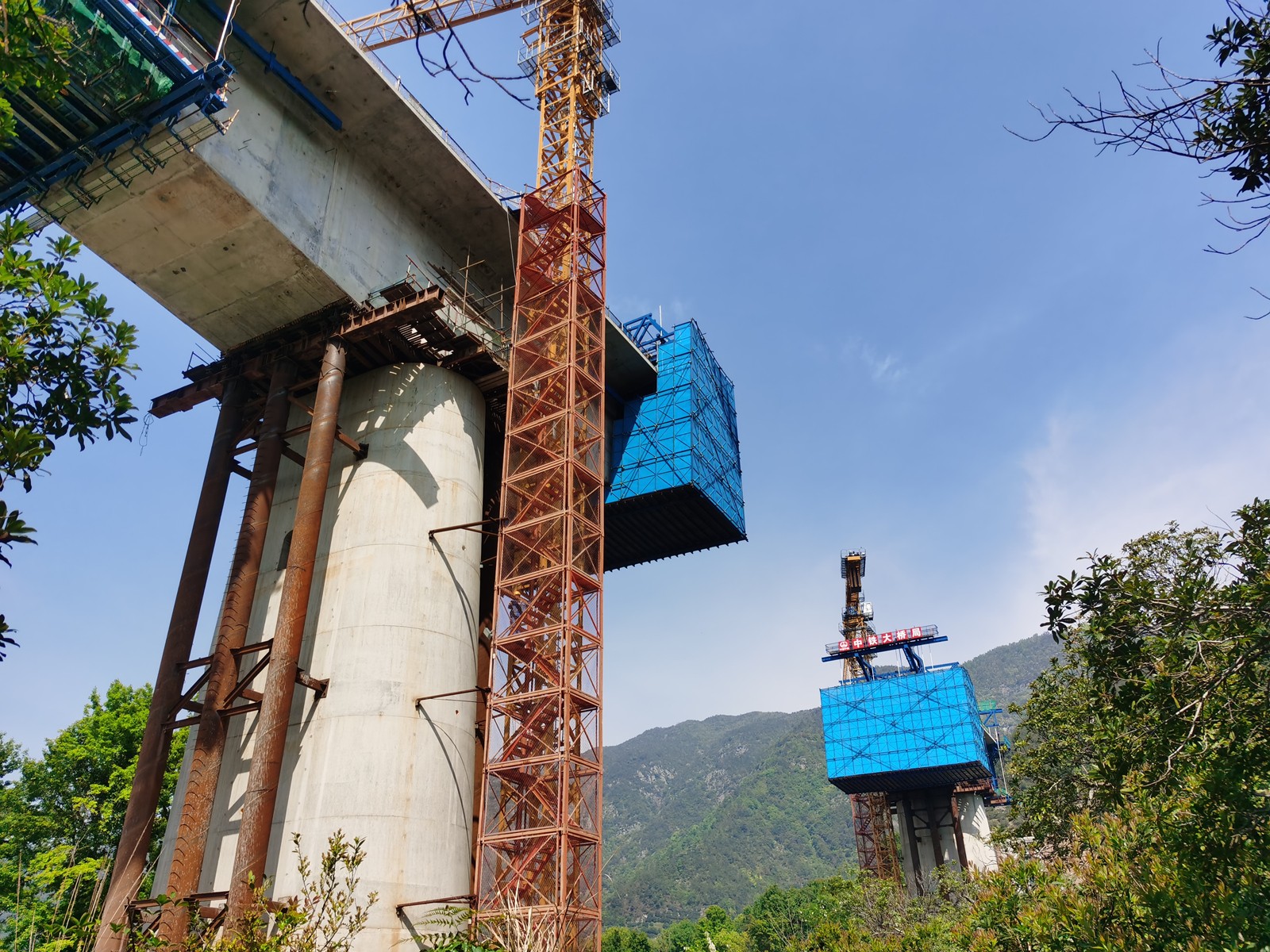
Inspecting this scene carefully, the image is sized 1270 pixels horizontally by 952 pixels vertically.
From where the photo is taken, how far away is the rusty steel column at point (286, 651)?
2528cm

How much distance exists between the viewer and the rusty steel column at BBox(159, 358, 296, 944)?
86.3 ft

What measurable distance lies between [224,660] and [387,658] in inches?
206

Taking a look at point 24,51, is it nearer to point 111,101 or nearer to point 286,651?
point 111,101

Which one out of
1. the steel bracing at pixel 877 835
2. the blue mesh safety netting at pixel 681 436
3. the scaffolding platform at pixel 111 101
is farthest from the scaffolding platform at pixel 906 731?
the scaffolding platform at pixel 111 101

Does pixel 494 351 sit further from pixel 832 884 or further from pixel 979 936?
pixel 832 884

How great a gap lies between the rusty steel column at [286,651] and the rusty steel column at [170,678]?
294 cm

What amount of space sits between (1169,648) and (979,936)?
29.5 ft

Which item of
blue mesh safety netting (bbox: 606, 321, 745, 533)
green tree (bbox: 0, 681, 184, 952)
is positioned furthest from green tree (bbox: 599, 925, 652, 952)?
blue mesh safety netting (bbox: 606, 321, 745, 533)

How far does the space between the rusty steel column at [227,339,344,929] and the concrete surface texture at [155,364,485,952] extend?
3.60ft

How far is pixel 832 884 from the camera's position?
212 feet

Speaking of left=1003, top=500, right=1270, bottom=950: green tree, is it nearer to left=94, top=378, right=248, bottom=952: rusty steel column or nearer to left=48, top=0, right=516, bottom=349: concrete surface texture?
left=94, top=378, right=248, bottom=952: rusty steel column

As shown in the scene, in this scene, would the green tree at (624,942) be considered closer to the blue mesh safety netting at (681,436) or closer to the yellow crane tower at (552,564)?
the blue mesh safety netting at (681,436)

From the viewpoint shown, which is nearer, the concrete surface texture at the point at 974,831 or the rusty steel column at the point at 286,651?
the rusty steel column at the point at 286,651

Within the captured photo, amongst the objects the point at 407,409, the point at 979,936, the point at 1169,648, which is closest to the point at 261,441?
the point at 407,409
